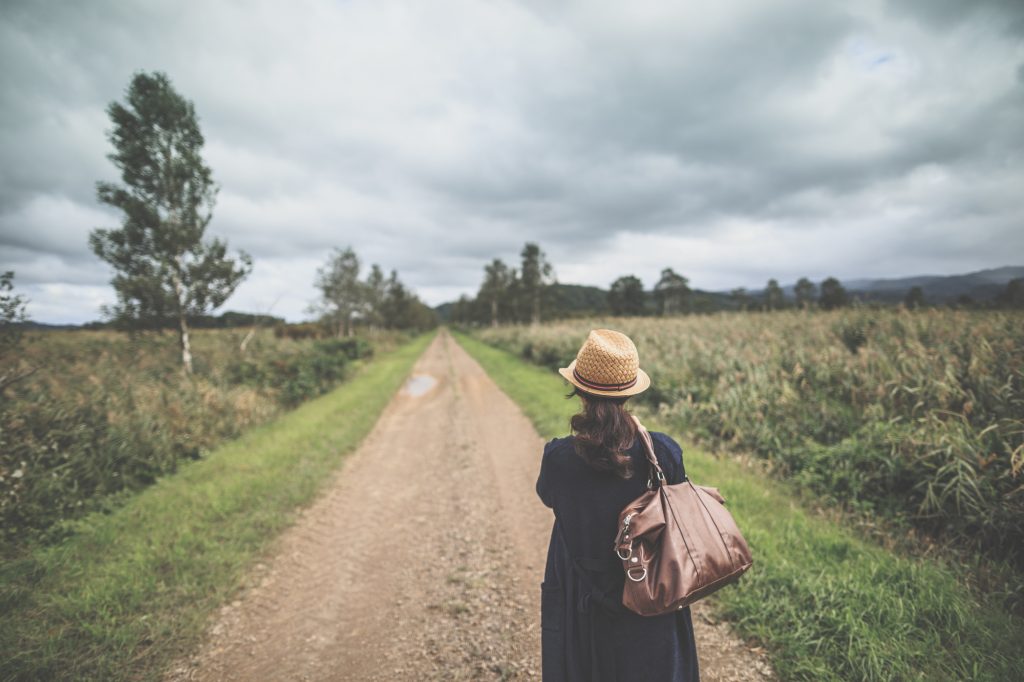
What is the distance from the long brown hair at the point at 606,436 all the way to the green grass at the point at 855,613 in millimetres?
2591

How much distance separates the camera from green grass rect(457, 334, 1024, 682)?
264 centimetres

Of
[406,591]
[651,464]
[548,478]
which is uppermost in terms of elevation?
[651,464]

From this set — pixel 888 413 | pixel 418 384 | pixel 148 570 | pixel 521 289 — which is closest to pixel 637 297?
pixel 521 289

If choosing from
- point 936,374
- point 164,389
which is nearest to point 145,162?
point 164,389

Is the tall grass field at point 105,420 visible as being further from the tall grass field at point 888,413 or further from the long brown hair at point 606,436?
the tall grass field at point 888,413

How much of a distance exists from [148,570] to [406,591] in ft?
8.95

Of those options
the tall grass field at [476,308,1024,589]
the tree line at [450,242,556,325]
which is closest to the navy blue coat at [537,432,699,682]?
the tall grass field at [476,308,1024,589]

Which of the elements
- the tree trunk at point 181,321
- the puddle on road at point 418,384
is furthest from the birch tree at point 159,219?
the puddle on road at point 418,384

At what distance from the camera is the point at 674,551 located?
1521 mm

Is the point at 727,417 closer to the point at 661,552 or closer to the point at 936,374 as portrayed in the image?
the point at 936,374

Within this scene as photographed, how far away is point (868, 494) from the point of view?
189 inches

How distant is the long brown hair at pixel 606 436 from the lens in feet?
5.65

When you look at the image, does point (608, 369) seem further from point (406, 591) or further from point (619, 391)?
point (406, 591)

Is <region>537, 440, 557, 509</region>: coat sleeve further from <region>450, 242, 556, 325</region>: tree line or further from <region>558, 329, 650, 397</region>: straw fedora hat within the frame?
<region>450, 242, 556, 325</region>: tree line
